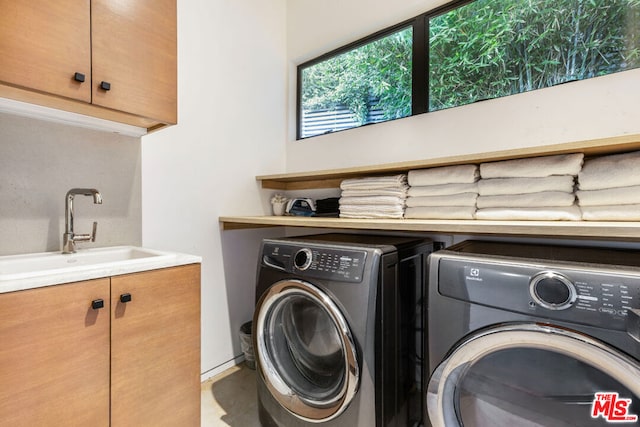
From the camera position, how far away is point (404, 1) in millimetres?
1883

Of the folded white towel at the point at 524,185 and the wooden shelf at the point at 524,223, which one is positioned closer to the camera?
the wooden shelf at the point at 524,223

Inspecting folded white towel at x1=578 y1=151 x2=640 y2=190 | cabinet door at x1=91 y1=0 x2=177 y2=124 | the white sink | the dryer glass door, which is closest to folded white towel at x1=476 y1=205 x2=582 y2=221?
folded white towel at x1=578 y1=151 x2=640 y2=190

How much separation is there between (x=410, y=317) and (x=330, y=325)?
36 cm

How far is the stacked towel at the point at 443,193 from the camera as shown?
4.50ft

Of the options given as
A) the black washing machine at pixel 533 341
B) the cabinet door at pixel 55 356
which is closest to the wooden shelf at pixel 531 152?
the black washing machine at pixel 533 341

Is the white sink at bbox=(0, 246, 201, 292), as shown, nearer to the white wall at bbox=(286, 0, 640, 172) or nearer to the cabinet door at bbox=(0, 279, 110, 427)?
the cabinet door at bbox=(0, 279, 110, 427)

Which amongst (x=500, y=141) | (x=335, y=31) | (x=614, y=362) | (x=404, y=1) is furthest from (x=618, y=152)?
(x=335, y=31)

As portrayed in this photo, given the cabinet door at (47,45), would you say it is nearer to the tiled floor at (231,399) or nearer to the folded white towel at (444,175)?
the folded white towel at (444,175)

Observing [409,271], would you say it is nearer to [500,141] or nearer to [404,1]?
[500,141]

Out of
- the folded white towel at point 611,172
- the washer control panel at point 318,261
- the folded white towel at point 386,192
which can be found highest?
the folded white towel at point 611,172


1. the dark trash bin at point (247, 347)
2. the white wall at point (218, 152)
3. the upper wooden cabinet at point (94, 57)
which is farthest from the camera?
the dark trash bin at point (247, 347)

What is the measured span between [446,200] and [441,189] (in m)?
0.06

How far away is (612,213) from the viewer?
1.05 meters

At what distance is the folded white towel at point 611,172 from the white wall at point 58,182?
6.53ft
